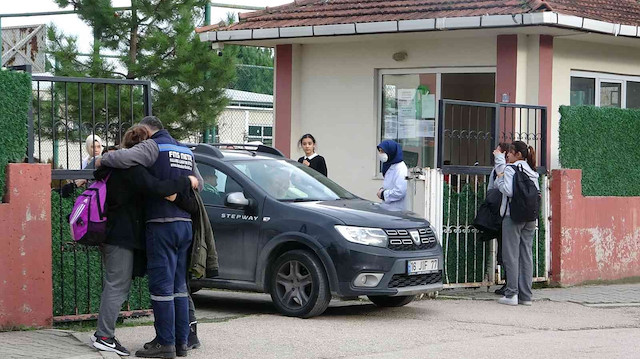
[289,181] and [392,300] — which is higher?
[289,181]

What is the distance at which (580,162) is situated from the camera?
1556 cm

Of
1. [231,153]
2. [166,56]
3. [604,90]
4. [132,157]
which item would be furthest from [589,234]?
[166,56]

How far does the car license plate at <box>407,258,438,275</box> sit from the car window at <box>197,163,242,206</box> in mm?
1961

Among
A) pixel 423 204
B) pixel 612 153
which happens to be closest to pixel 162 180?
pixel 423 204

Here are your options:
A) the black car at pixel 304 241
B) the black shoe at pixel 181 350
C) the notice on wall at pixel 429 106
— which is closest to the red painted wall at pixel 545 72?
the notice on wall at pixel 429 106

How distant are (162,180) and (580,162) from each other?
819 centimetres

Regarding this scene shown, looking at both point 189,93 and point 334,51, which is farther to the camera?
point 189,93

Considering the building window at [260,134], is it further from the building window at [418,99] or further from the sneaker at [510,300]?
the sneaker at [510,300]

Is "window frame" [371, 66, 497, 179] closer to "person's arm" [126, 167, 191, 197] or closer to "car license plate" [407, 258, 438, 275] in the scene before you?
"car license plate" [407, 258, 438, 275]

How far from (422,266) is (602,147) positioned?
5276 millimetres

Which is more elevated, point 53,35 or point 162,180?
point 53,35

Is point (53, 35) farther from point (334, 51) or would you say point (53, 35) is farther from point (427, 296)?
point (427, 296)

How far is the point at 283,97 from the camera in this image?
703 inches

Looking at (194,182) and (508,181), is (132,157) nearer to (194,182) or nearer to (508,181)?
(194,182)
